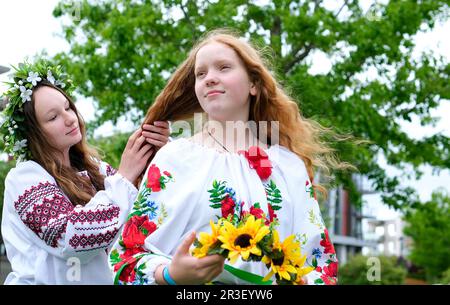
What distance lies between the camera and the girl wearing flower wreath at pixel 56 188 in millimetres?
2664

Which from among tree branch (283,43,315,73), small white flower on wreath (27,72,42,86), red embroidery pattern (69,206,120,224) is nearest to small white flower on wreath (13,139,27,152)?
small white flower on wreath (27,72,42,86)

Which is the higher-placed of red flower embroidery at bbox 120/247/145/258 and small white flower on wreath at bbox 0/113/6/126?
small white flower on wreath at bbox 0/113/6/126

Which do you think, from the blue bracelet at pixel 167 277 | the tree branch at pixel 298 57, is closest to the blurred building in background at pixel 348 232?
the tree branch at pixel 298 57

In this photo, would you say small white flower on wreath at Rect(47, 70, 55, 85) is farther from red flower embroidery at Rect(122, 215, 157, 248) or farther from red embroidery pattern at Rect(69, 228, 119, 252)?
red flower embroidery at Rect(122, 215, 157, 248)

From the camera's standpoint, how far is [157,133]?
2.76 meters

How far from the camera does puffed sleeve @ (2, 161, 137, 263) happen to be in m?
2.63

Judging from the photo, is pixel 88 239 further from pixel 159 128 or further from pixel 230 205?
pixel 230 205

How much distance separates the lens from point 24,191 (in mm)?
2775

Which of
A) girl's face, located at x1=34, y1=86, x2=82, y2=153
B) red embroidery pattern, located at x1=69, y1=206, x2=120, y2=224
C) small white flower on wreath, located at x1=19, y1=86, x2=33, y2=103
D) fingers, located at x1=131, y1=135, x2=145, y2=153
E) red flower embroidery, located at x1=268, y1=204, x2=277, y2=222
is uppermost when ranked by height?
small white flower on wreath, located at x1=19, y1=86, x2=33, y2=103

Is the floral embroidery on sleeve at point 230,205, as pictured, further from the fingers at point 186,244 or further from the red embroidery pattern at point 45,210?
the red embroidery pattern at point 45,210

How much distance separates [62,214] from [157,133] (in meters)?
0.46

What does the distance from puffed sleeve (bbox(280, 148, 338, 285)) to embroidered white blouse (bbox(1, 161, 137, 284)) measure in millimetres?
639
